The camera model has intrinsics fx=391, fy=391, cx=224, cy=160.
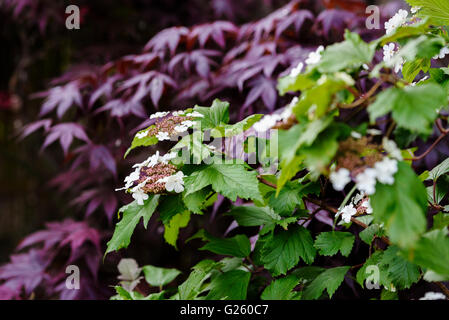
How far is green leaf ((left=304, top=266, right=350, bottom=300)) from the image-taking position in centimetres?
77

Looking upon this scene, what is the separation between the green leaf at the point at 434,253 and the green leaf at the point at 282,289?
0.90 ft

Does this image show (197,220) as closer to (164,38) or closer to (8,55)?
A: (164,38)

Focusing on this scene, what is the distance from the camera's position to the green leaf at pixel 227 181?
69 centimetres

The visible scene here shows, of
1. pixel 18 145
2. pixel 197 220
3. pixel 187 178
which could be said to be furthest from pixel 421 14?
pixel 18 145

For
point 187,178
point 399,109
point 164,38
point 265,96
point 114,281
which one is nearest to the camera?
point 399,109

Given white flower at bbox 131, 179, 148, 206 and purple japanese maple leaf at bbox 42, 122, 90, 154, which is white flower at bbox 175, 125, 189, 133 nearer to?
white flower at bbox 131, 179, 148, 206

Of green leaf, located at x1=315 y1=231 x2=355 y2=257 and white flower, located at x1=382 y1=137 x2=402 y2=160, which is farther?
green leaf, located at x1=315 y1=231 x2=355 y2=257

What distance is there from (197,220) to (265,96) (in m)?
0.51

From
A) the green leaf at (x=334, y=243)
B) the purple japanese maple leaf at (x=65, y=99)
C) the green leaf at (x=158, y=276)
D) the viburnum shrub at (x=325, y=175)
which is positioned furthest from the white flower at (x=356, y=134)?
the purple japanese maple leaf at (x=65, y=99)

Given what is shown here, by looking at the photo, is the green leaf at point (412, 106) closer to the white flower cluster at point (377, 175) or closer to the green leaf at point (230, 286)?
the white flower cluster at point (377, 175)

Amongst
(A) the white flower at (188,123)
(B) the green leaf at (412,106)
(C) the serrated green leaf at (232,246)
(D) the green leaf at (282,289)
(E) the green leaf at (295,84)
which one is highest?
(E) the green leaf at (295,84)

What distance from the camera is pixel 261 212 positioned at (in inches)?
34.8

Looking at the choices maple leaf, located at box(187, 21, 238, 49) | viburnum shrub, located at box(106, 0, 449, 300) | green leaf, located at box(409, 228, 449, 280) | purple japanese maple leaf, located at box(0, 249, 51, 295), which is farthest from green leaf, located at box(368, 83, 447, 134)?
purple japanese maple leaf, located at box(0, 249, 51, 295)

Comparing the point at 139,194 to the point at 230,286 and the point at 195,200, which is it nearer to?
the point at 195,200
